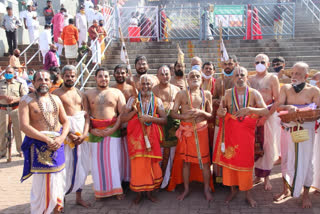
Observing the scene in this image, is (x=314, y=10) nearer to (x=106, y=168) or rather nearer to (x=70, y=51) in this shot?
(x=70, y=51)

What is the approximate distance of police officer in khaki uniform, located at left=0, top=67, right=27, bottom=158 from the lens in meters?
6.87

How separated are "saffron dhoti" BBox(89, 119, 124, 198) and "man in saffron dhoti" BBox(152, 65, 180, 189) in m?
0.77

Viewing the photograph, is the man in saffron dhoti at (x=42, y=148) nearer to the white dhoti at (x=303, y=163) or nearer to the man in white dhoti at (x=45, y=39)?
the white dhoti at (x=303, y=163)

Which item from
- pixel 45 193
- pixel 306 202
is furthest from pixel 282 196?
pixel 45 193

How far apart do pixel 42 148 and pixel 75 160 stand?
860 mm

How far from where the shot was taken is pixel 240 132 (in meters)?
4.45

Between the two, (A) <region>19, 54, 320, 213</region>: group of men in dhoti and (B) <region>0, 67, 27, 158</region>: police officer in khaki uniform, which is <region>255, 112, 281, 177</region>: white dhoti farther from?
(B) <region>0, 67, 27, 158</region>: police officer in khaki uniform

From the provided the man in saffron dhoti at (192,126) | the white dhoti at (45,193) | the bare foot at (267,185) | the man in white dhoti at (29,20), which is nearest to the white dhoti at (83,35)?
the man in white dhoti at (29,20)

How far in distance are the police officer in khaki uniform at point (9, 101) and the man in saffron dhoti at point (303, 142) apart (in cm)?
560

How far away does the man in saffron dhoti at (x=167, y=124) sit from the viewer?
16.2ft

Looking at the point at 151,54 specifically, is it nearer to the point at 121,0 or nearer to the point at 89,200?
the point at 121,0

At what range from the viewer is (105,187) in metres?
4.75

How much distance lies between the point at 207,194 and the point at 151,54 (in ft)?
27.5

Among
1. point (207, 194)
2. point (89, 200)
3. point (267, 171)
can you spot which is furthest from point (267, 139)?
point (89, 200)
